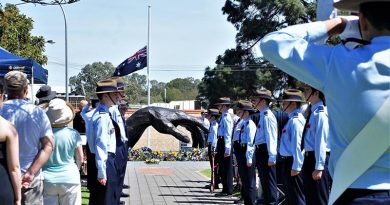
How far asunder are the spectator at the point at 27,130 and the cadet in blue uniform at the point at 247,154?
6.52 meters

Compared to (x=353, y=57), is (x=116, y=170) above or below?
below

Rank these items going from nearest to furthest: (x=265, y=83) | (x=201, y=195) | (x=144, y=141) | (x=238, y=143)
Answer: (x=238, y=143) < (x=201, y=195) < (x=265, y=83) < (x=144, y=141)

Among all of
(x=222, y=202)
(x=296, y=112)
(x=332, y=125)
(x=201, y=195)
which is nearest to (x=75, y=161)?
(x=296, y=112)

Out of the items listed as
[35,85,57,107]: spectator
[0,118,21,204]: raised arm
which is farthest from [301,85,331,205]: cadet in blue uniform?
[0,118,21,204]: raised arm

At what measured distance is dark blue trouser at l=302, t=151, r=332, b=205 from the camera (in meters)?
8.16

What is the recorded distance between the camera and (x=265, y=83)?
39.5 m

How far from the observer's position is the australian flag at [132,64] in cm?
2497

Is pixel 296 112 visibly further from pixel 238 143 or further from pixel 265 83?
pixel 265 83

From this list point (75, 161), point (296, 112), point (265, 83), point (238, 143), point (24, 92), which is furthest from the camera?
point (265, 83)

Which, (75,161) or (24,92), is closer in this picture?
(24,92)

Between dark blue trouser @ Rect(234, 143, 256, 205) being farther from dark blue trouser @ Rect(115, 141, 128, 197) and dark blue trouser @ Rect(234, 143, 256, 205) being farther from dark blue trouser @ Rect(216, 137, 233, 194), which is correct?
dark blue trouser @ Rect(115, 141, 128, 197)

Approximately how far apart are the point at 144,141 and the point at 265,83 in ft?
29.1

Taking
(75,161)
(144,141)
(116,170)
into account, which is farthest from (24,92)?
(144,141)

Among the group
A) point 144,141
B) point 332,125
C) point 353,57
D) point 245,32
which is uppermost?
point 245,32
